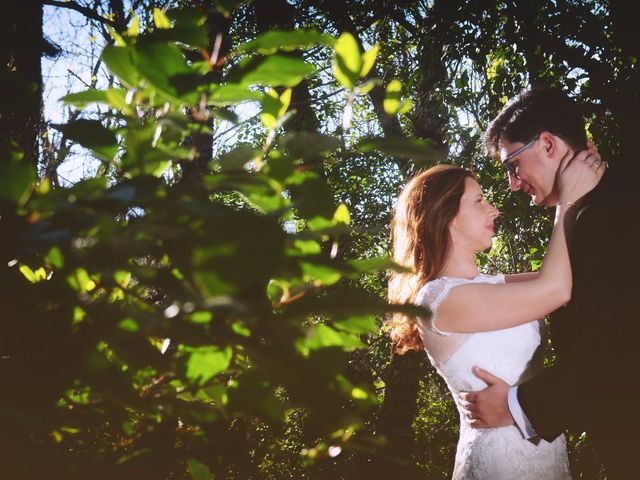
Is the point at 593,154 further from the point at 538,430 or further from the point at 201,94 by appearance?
the point at 201,94

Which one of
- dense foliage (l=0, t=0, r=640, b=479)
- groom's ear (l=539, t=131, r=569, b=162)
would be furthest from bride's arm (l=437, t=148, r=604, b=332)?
dense foliage (l=0, t=0, r=640, b=479)

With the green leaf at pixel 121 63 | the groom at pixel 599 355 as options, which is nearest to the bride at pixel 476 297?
the groom at pixel 599 355

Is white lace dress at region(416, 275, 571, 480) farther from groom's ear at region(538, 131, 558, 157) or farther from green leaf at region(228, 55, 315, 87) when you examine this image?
green leaf at region(228, 55, 315, 87)

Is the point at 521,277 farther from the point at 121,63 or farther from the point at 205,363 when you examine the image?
the point at 121,63

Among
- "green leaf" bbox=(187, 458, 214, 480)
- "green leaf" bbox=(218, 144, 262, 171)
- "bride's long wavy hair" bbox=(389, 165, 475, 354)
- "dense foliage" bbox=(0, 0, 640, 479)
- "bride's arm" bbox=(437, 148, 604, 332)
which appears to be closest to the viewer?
"dense foliage" bbox=(0, 0, 640, 479)

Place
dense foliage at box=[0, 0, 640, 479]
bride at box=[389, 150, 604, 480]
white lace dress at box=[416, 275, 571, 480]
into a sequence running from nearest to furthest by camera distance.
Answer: dense foliage at box=[0, 0, 640, 479] < bride at box=[389, 150, 604, 480] < white lace dress at box=[416, 275, 571, 480]

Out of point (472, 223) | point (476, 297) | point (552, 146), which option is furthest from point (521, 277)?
point (552, 146)

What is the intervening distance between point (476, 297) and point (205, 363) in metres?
2.31

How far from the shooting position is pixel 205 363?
0.69 meters

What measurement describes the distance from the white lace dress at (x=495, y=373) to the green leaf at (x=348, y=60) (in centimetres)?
219

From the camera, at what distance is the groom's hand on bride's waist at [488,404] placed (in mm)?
2746

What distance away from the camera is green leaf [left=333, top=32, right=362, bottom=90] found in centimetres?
72

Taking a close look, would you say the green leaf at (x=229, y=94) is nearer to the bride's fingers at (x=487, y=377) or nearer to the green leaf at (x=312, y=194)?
the green leaf at (x=312, y=194)

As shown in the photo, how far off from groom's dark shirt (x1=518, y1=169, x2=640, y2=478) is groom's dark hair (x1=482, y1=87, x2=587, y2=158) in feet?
1.66
